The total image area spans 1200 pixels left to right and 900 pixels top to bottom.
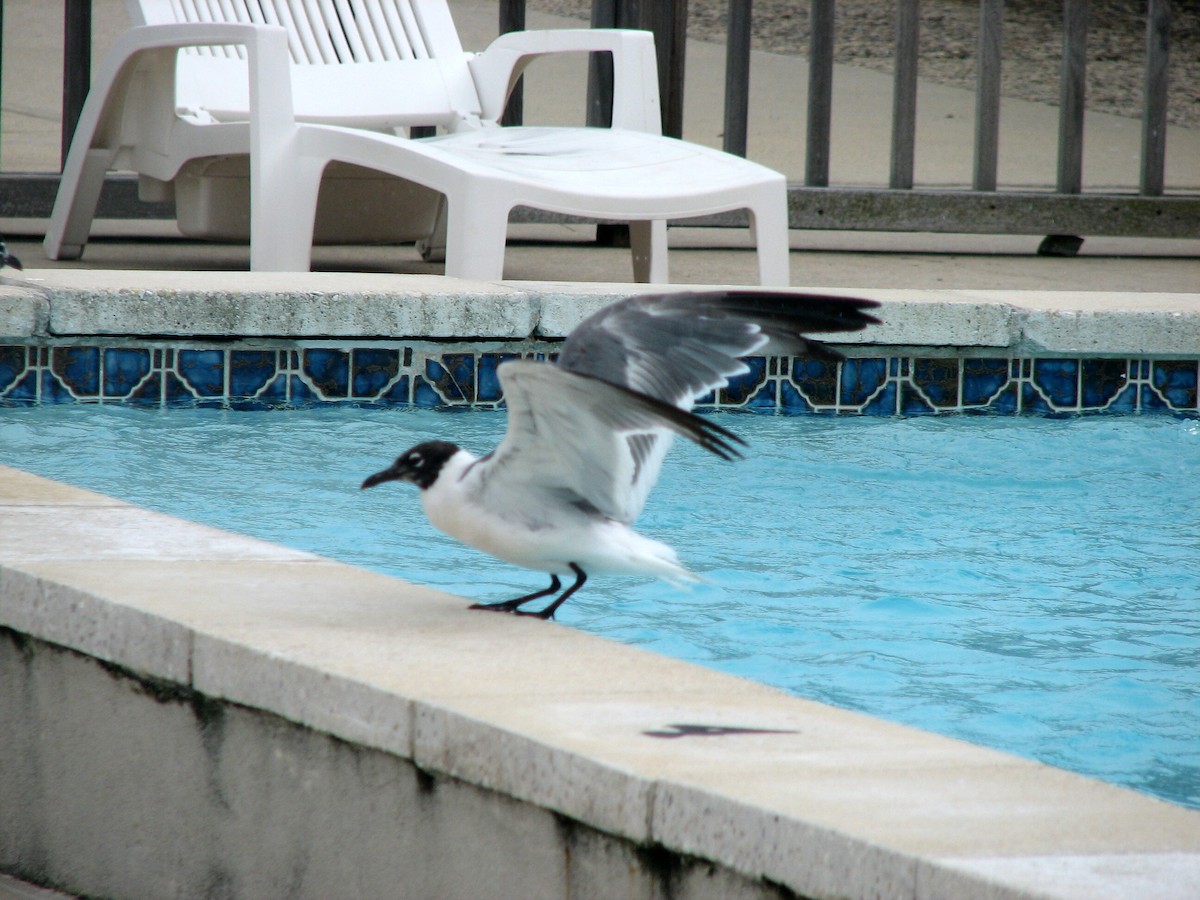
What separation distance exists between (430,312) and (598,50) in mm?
2097

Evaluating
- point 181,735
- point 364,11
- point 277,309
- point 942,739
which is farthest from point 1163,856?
point 364,11

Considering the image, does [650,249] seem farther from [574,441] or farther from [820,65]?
[574,441]

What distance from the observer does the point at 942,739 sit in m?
1.65

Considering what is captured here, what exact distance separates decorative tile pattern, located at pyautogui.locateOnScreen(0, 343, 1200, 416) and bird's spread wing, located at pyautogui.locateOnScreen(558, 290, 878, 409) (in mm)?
1857

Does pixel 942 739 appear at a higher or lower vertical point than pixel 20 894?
higher

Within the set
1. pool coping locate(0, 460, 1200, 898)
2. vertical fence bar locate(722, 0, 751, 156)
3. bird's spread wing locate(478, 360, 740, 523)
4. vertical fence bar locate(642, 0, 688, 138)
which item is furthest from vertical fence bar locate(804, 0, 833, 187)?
pool coping locate(0, 460, 1200, 898)

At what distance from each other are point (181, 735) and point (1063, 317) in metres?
3.23

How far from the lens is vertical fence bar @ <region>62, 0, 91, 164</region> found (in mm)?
6465

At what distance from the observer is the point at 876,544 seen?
3615 mm

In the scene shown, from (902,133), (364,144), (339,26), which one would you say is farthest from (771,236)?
(339,26)

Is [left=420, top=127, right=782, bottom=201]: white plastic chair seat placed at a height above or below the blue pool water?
above

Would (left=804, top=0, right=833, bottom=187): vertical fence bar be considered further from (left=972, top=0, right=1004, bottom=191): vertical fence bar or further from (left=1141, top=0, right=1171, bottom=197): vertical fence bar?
(left=1141, top=0, right=1171, bottom=197): vertical fence bar

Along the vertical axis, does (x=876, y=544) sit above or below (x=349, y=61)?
below

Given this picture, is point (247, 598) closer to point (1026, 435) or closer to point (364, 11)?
point (1026, 435)
